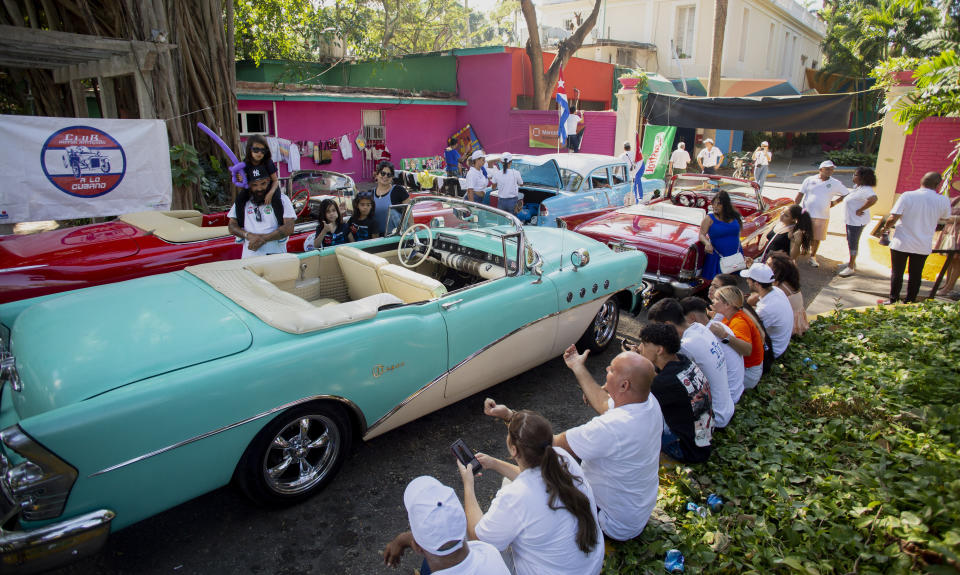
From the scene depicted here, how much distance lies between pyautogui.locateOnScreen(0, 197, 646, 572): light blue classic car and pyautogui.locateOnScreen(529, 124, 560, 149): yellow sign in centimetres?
1336

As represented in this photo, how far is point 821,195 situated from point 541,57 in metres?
11.9

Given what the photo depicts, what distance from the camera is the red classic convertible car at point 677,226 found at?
631 cm

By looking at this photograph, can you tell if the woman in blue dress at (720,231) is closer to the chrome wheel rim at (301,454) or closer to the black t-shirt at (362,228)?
the black t-shirt at (362,228)

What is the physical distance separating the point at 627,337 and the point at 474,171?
4.72 meters

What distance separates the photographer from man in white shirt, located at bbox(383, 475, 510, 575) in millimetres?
1762

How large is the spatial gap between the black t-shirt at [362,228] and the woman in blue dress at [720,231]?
11.9 feet

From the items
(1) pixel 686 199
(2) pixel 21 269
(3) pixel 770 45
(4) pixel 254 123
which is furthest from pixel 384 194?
(3) pixel 770 45

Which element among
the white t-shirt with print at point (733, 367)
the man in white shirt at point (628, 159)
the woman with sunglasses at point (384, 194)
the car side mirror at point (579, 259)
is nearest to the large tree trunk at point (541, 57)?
the man in white shirt at point (628, 159)

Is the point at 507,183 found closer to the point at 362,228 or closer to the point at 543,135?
the point at 362,228

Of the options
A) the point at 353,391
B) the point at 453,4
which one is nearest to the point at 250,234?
the point at 353,391

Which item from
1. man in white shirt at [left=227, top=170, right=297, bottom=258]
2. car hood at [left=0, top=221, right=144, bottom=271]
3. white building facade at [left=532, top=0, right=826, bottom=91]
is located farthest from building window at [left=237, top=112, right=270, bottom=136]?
white building facade at [left=532, top=0, right=826, bottom=91]

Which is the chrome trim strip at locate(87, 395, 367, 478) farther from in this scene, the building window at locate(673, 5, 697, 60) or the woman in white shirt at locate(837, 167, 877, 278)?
the building window at locate(673, 5, 697, 60)

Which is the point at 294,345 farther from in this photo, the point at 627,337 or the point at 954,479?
the point at 627,337

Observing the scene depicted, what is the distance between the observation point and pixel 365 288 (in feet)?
14.6
